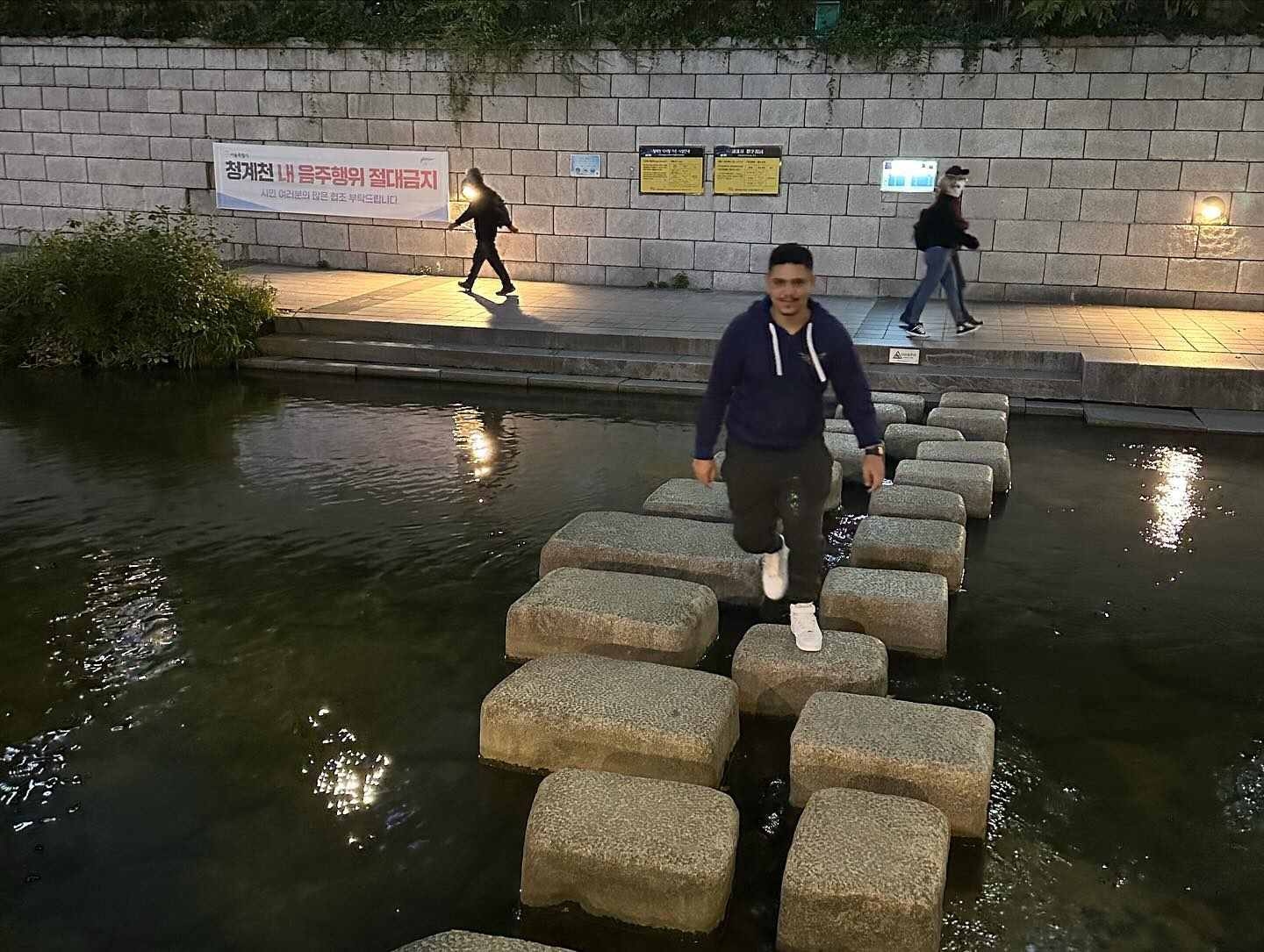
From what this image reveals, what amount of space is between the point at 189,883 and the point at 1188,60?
43.7 ft

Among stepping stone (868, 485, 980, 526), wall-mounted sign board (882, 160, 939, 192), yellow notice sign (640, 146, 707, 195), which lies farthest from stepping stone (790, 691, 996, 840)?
yellow notice sign (640, 146, 707, 195)

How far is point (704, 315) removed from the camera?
40.6 ft

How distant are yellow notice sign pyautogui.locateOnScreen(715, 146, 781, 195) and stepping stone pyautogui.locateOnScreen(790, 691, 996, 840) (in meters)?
11.0

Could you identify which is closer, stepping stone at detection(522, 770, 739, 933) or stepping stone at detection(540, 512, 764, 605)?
stepping stone at detection(522, 770, 739, 933)

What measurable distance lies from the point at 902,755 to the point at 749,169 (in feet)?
37.5

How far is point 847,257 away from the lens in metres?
13.8

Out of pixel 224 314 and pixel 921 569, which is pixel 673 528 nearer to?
pixel 921 569

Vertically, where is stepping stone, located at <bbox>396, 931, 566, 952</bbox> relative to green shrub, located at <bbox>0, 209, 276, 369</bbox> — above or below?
below

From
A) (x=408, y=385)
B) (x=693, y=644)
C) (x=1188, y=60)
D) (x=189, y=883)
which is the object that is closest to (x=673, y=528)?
(x=693, y=644)

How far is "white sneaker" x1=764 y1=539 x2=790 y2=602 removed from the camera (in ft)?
15.4

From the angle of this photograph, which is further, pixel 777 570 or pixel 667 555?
pixel 667 555

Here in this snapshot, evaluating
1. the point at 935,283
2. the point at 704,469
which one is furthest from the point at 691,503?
the point at 935,283

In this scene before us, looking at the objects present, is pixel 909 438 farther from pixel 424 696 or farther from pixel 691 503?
pixel 424 696

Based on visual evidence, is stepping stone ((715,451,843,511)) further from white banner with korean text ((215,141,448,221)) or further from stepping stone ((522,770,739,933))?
white banner with korean text ((215,141,448,221))
